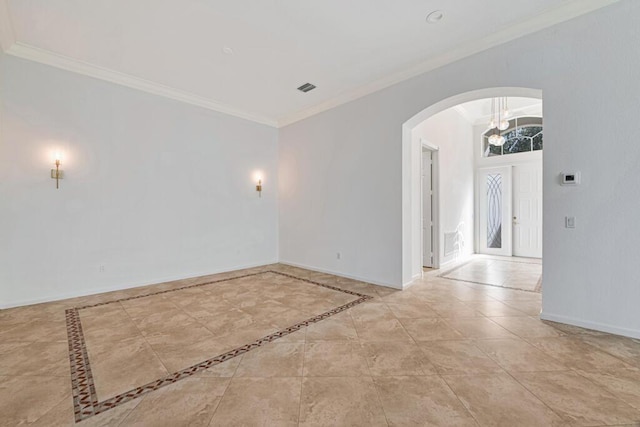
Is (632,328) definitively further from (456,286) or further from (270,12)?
(270,12)

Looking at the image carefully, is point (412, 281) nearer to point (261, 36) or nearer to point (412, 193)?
point (412, 193)

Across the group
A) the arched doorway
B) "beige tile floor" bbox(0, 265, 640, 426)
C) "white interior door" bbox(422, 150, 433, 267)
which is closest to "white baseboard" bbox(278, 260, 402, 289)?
the arched doorway

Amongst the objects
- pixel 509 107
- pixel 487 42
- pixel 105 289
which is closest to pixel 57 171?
pixel 105 289

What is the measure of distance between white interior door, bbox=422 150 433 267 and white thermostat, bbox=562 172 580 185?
298 centimetres

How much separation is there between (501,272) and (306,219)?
4.24 metres

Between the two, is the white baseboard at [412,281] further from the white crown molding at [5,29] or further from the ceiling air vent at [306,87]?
the white crown molding at [5,29]

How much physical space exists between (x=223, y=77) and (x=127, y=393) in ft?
14.7

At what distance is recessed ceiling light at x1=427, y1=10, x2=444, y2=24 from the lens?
3121 mm

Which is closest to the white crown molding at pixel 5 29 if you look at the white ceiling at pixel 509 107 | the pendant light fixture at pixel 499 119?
the pendant light fixture at pixel 499 119

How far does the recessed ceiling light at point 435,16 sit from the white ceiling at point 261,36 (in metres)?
0.06

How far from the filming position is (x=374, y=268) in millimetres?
4902

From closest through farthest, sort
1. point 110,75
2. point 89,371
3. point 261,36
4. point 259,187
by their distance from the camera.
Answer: point 89,371
point 261,36
point 110,75
point 259,187

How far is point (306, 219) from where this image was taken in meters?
Answer: 6.21

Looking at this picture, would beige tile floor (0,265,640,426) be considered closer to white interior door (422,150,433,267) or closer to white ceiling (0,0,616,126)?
white interior door (422,150,433,267)
